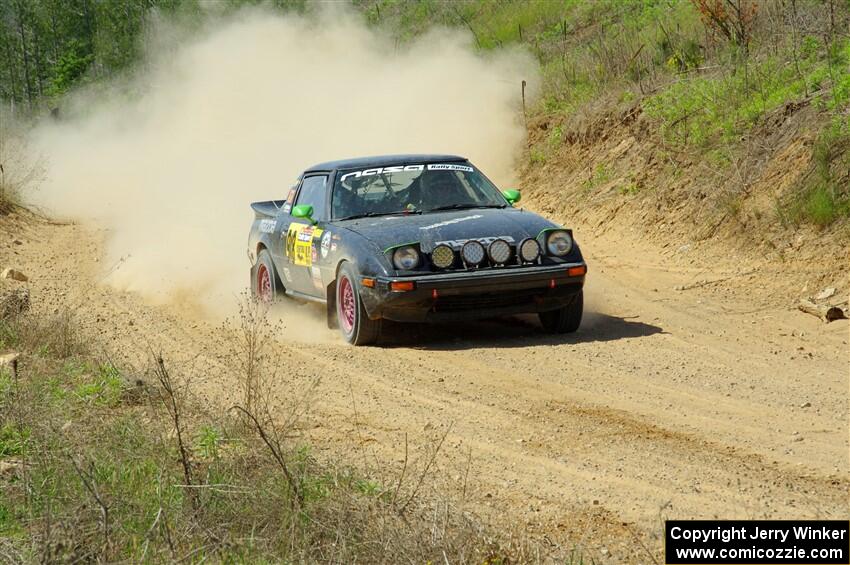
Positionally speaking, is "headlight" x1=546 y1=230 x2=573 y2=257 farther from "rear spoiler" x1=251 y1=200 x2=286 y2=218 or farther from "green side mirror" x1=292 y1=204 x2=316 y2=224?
"rear spoiler" x1=251 y1=200 x2=286 y2=218

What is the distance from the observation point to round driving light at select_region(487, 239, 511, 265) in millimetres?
9461

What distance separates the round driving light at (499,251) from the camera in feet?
31.0

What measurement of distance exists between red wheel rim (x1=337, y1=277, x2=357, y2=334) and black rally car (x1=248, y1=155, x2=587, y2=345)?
0.01m

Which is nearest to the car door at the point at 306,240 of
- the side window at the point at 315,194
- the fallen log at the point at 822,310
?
the side window at the point at 315,194

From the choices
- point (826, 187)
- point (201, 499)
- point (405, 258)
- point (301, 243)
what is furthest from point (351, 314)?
point (826, 187)

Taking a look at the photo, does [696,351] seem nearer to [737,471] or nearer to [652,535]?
[737,471]

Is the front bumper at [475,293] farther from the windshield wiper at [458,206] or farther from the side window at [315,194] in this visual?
the side window at [315,194]

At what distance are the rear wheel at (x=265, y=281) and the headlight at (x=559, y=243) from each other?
3.27 m

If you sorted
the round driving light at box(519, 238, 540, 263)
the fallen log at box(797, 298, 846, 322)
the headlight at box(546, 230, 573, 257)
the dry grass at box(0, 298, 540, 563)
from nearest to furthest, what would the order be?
the dry grass at box(0, 298, 540, 563) < the round driving light at box(519, 238, 540, 263) < the headlight at box(546, 230, 573, 257) < the fallen log at box(797, 298, 846, 322)

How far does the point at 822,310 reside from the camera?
10.4 meters

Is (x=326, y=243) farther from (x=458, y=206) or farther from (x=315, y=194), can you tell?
(x=458, y=206)

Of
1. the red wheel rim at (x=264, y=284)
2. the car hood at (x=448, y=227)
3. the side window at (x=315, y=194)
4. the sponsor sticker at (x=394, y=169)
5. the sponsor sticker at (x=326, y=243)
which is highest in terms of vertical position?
the sponsor sticker at (x=394, y=169)

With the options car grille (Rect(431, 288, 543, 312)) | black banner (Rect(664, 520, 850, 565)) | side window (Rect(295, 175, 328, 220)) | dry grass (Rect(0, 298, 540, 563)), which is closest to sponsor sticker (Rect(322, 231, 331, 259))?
side window (Rect(295, 175, 328, 220))

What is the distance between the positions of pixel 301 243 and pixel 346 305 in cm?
115
